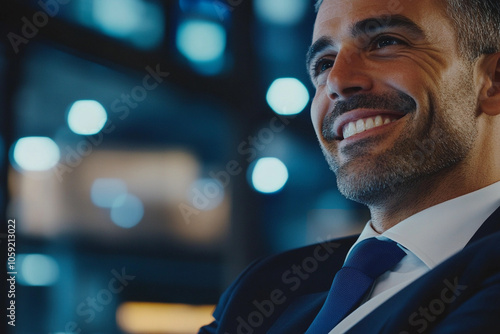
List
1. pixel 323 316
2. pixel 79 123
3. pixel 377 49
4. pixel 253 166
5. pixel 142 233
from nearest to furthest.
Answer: pixel 323 316, pixel 377 49, pixel 79 123, pixel 253 166, pixel 142 233

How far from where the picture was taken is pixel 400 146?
1.04 m

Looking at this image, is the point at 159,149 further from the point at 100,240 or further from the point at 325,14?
the point at 325,14

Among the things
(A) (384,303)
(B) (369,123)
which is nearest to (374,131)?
(B) (369,123)

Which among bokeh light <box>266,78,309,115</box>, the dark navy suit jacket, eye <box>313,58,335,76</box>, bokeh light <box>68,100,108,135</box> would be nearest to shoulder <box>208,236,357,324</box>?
the dark navy suit jacket

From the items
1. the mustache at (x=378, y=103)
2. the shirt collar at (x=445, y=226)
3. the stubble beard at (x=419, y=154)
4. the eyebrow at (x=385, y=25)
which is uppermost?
the eyebrow at (x=385, y=25)

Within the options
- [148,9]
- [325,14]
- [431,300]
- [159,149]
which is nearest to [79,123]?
[148,9]

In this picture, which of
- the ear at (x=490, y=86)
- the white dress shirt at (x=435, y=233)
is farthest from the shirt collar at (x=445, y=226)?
the ear at (x=490, y=86)

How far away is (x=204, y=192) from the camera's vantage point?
11.4 feet

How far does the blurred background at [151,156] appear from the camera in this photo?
2314 millimetres

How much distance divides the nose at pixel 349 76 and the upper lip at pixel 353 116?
0.13 feet

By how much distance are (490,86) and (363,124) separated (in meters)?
0.27

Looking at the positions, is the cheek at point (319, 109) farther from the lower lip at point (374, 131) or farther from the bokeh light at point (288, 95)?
the bokeh light at point (288, 95)

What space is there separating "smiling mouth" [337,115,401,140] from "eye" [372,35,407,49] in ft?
0.53

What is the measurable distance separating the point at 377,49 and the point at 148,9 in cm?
203
